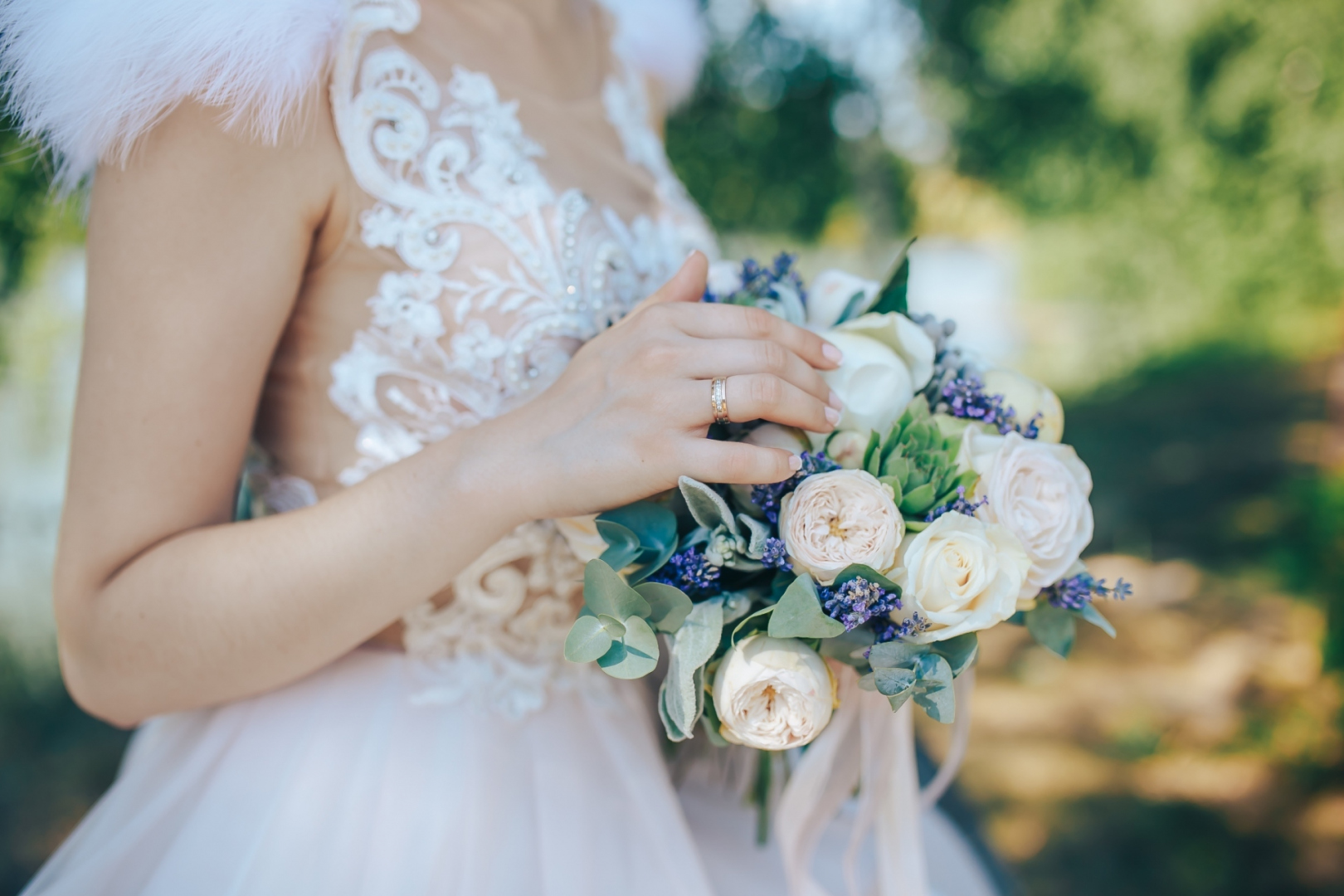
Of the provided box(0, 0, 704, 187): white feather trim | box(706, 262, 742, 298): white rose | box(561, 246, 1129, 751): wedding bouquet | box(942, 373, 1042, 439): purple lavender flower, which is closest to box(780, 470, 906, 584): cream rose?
box(561, 246, 1129, 751): wedding bouquet

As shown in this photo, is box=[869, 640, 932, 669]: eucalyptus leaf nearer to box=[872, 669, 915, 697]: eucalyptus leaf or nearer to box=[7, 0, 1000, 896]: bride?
box=[872, 669, 915, 697]: eucalyptus leaf

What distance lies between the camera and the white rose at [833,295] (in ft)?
4.12

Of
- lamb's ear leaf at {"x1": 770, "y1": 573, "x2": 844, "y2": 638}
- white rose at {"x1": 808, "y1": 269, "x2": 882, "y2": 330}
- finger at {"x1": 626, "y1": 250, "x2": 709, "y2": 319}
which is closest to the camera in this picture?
lamb's ear leaf at {"x1": 770, "y1": 573, "x2": 844, "y2": 638}

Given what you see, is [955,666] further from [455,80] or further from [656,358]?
[455,80]

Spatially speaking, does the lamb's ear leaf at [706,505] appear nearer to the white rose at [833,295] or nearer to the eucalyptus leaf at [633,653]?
the eucalyptus leaf at [633,653]

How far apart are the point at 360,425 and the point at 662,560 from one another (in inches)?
21.8

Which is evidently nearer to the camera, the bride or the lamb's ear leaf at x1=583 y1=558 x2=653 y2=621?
the lamb's ear leaf at x1=583 y1=558 x2=653 y2=621

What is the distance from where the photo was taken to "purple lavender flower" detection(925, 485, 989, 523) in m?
0.94

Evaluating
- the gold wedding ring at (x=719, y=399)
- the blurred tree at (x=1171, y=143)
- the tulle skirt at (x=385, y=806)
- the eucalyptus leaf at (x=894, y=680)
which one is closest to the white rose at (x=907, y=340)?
the gold wedding ring at (x=719, y=399)

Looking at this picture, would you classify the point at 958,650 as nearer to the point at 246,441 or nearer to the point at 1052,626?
the point at 1052,626

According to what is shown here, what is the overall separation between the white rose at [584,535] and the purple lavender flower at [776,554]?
0.76ft

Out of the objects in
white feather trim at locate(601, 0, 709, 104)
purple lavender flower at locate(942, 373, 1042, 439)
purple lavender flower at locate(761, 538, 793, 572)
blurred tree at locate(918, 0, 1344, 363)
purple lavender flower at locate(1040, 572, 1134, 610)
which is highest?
blurred tree at locate(918, 0, 1344, 363)

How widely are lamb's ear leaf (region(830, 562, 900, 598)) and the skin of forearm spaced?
39 cm

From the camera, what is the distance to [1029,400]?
111 centimetres
